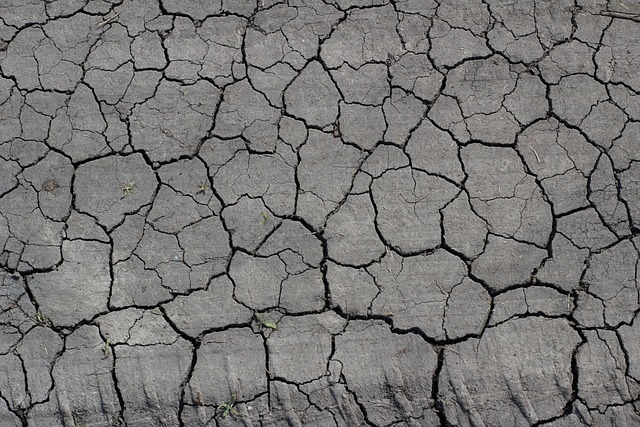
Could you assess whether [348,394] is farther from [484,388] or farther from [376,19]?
[376,19]

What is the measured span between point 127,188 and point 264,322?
1.13 meters

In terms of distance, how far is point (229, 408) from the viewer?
324 cm

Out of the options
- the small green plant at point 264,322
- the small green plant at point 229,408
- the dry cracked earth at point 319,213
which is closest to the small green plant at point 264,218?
the dry cracked earth at point 319,213

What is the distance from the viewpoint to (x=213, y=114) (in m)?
3.73

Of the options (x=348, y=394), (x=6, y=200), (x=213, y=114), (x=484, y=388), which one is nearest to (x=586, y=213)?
(x=484, y=388)

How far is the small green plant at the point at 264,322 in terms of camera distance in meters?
3.35

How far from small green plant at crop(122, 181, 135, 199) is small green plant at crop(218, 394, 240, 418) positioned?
4.28ft

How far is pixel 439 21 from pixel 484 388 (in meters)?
2.22

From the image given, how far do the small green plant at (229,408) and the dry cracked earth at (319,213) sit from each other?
15mm

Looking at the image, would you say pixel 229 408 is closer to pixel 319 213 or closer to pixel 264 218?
pixel 264 218

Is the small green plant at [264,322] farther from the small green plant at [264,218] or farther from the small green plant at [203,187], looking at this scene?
the small green plant at [203,187]

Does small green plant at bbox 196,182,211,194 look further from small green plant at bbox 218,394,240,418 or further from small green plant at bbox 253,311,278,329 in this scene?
small green plant at bbox 218,394,240,418

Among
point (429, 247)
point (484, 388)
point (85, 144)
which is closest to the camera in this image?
point (484, 388)

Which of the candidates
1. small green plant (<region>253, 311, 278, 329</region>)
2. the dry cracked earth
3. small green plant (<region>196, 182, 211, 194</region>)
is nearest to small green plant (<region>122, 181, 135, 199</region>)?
the dry cracked earth
